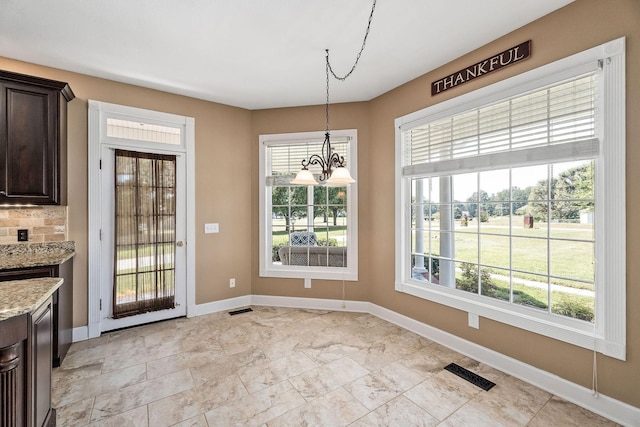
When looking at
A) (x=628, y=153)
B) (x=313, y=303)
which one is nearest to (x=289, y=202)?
(x=313, y=303)

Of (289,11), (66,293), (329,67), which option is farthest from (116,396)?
(329,67)

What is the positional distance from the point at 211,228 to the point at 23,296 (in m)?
2.61

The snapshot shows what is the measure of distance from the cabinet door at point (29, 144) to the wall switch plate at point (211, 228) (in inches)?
62.3

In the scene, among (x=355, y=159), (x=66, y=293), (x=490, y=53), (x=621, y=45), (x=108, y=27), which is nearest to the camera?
(x=621, y=45)

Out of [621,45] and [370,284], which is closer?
[621,45]

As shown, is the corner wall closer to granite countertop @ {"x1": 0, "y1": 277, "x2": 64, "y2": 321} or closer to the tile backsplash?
granite countertop @ {"x1": 0, "y1": 277, "x2": 64, "y2": 321}

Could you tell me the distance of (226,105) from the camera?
13.5 ft

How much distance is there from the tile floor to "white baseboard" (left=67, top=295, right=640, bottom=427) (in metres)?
0.07

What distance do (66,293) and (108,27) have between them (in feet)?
8.33

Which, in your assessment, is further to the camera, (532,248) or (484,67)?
(484,67)

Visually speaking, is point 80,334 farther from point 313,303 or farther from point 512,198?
point 512,198

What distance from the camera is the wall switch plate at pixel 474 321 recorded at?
2.73 metres

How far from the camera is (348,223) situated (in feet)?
13.2

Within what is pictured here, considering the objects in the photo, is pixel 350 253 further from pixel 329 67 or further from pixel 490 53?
pixel 490 53
